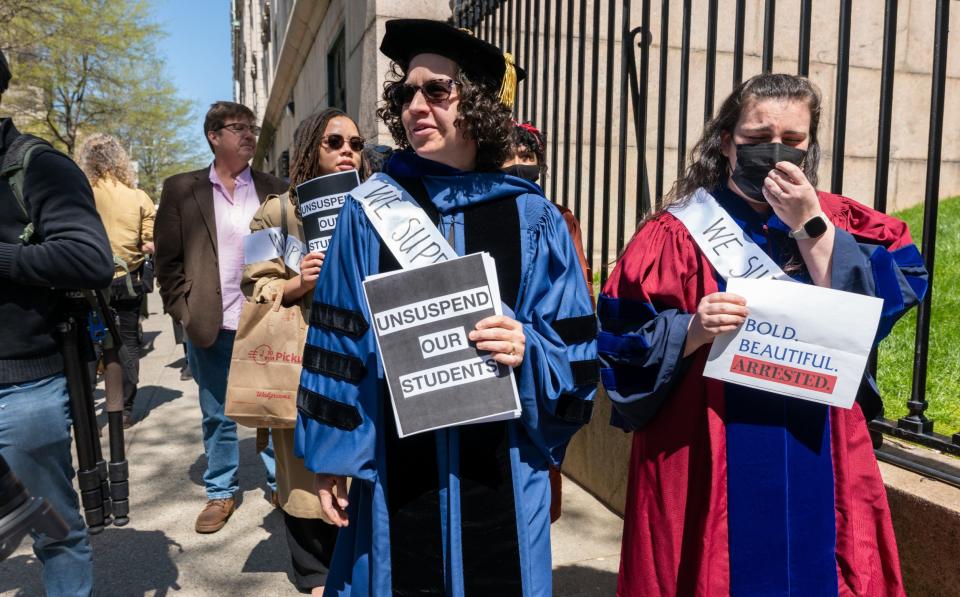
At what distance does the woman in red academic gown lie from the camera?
1.93 meters

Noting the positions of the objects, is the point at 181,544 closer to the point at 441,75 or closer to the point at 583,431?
the point at 583,431

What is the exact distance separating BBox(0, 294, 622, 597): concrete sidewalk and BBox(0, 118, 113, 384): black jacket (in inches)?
60.5

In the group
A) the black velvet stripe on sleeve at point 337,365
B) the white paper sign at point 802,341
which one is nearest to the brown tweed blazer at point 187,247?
the black velvet stripe on sleeve at point 337,365

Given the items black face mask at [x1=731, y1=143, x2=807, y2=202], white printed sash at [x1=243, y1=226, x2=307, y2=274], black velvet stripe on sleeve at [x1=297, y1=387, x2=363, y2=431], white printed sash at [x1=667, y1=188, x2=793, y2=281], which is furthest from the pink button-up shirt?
black face mask at [x1=731, y1=143, x2=807, y2=202]

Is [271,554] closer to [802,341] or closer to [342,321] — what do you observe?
[342,321]

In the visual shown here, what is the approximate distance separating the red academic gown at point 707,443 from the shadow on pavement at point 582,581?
4.15ft

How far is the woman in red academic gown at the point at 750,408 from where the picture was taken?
6.33 ft

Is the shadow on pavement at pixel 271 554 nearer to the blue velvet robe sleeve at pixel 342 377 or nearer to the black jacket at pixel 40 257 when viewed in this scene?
→ the black jacket at pixel 40 257

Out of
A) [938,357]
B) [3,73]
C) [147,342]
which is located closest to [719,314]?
[3,73]

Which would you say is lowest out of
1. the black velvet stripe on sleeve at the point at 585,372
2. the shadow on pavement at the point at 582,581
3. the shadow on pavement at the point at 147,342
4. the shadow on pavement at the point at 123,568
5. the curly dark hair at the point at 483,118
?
the shadow on pavement at the point at 147,342

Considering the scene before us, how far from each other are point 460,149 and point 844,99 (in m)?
1.76

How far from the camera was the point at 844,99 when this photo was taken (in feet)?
9.61

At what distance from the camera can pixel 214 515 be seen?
13.3 ft

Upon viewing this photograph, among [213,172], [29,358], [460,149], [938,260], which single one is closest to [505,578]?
[460,149]
